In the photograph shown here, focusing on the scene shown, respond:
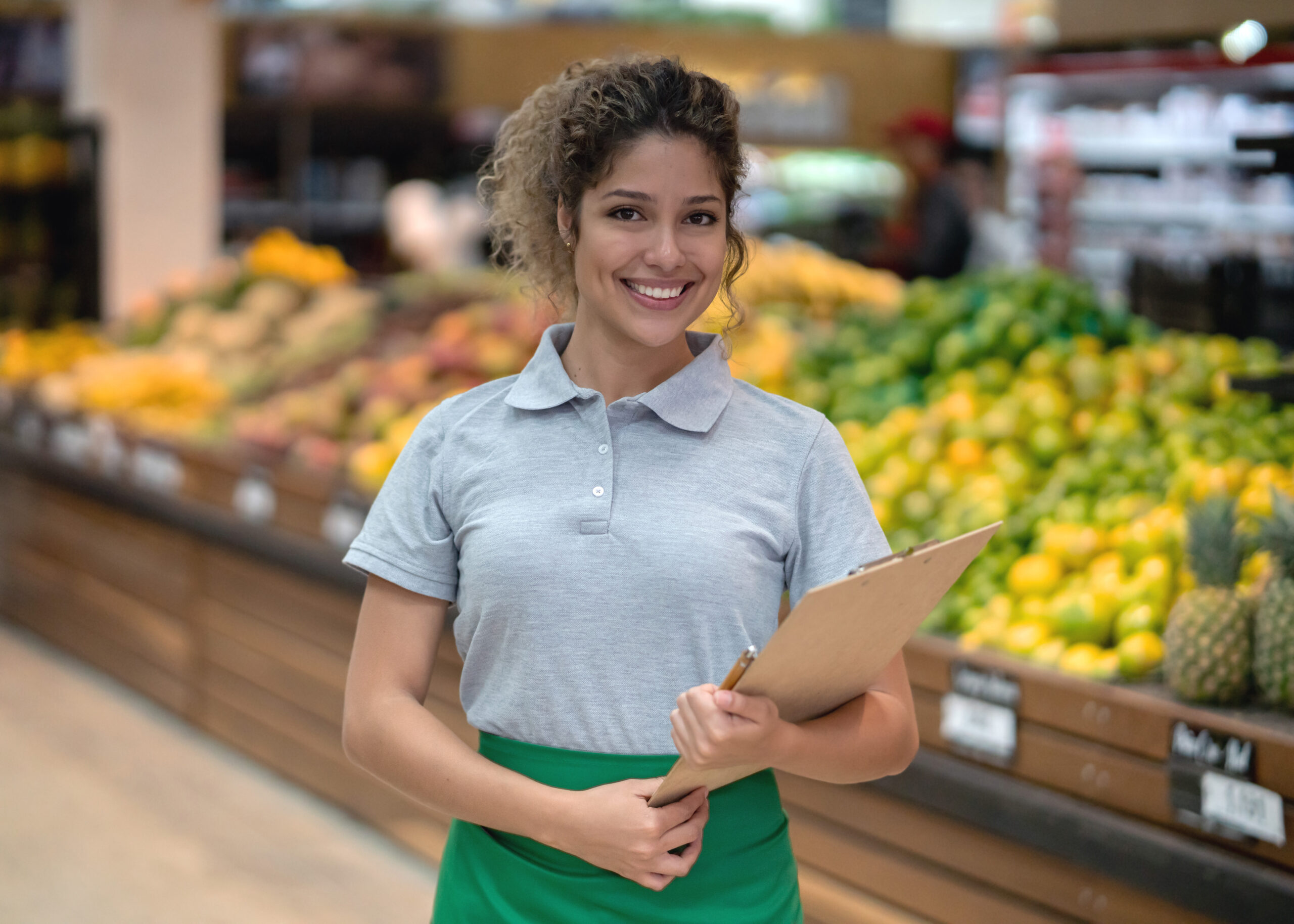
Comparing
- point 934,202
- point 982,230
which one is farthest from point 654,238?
point 982,230

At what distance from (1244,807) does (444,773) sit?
117 cm

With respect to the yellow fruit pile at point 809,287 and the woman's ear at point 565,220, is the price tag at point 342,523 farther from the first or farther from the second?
the woman's ear at point 565,220

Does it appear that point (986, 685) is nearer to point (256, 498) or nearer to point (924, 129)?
point (256, 498)

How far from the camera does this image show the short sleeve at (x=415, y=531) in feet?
4.33

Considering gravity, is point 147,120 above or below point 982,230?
above

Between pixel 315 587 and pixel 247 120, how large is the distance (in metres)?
6.36

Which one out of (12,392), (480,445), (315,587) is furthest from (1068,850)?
(12,392)

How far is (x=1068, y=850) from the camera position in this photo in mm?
2070

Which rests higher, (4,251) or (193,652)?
(4,251)

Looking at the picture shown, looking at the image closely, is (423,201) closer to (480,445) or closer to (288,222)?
(288,222)

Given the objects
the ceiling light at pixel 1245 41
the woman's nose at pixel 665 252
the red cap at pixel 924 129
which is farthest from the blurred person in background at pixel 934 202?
the woman's nose at pixel 665 252

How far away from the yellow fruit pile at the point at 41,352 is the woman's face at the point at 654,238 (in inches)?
189

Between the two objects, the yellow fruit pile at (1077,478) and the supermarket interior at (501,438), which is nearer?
the supermarket interior at (501,438)

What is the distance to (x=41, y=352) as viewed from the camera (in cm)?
574
